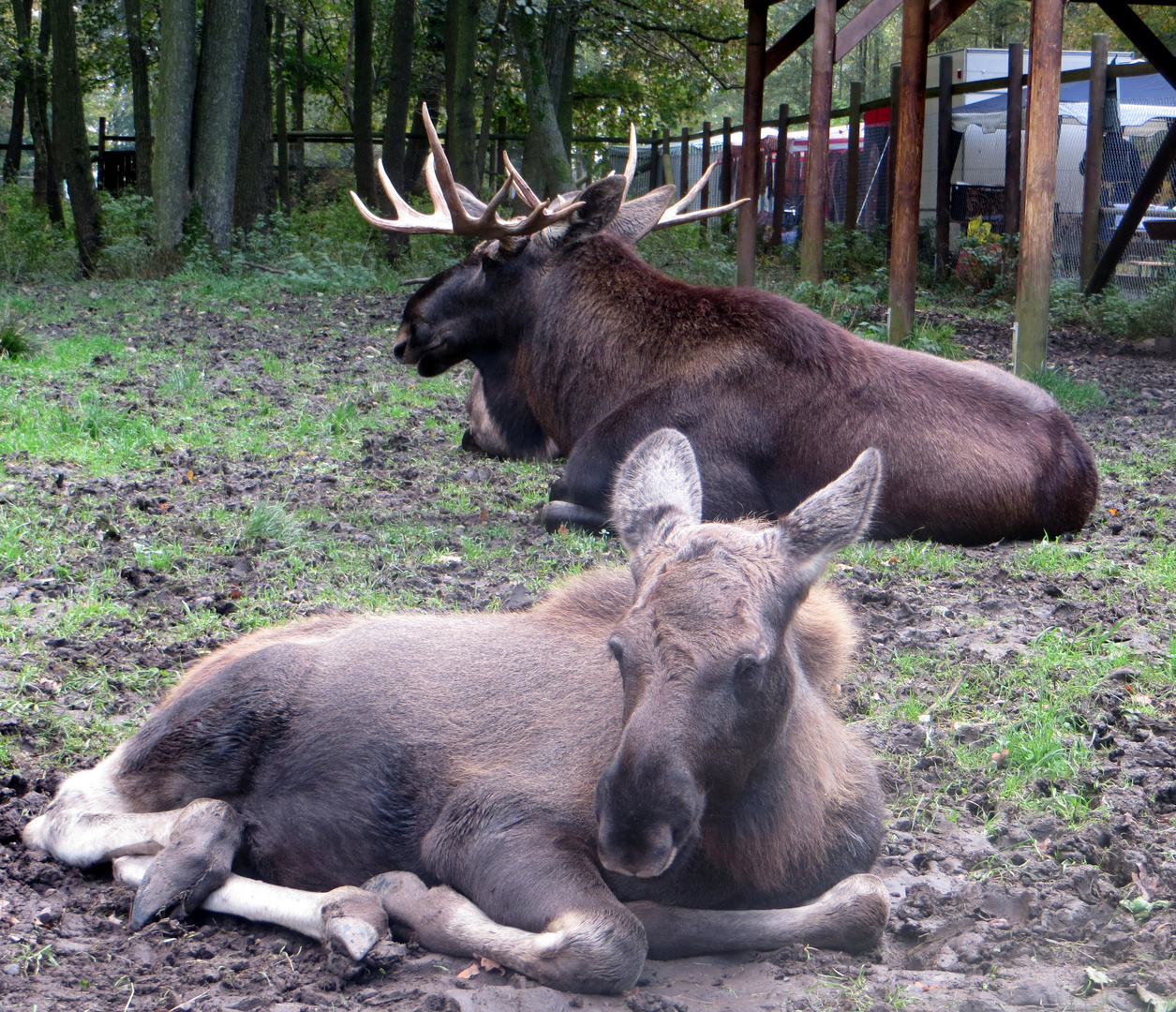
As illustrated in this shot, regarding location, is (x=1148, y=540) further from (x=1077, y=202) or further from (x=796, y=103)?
(x=796, y=103)

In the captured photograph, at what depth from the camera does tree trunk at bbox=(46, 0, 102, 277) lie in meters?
18.0

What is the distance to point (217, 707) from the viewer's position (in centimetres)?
356

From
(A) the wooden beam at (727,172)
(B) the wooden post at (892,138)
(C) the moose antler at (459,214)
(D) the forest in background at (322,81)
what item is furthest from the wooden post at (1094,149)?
(C) the moose antler at (459,214)

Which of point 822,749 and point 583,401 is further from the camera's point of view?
point 583,401

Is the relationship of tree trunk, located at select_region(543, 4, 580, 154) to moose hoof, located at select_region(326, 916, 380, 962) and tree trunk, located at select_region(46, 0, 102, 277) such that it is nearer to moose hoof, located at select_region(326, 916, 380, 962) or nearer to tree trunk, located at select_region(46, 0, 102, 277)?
tree trunk, located at select_region(46, 0, 102, 277)

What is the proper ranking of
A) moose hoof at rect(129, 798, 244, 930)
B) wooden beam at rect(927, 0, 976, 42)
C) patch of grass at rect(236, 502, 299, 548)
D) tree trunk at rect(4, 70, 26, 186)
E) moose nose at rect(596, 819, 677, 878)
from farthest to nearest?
tree trunk at rect(4, 70, 26, 186) < wooden beam at rect(927, 0, 976, 42) < patch of grass at rect(236, 502, 299, 548) < moose hoof at rect(129, 798, 244, 930) < moose nose at rect(596, 819, 677, 878)

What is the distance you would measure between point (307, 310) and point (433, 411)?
18.3 ft

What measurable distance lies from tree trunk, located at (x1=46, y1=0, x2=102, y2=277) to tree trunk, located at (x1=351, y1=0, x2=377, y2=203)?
4.27 m

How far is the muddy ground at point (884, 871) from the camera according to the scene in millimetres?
2834

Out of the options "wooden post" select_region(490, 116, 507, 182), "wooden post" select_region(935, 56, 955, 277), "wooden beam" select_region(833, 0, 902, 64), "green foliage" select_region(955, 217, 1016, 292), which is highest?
"wooden post" select_region(490, 116, 507, 182)

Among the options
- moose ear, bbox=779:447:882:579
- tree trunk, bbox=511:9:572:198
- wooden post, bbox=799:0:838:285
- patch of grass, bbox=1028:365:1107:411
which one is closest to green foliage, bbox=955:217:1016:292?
wooden post, bbox=799:0:838:285

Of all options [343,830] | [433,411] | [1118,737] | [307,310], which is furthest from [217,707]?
[307,310]

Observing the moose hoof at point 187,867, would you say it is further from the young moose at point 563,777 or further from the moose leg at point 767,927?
the moose leg at point 767,927

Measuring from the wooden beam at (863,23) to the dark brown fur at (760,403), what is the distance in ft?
20.6
